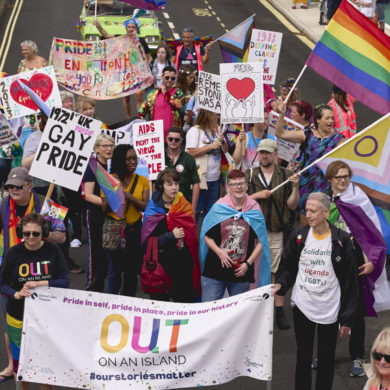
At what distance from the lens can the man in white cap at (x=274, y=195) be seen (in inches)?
340

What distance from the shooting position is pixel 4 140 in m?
9.85

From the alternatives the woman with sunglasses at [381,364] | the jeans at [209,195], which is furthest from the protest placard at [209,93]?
the woman with sunglasses at [381,364]

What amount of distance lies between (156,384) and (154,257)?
170 centimetres

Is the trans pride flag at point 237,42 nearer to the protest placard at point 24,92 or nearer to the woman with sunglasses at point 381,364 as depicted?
the protest placard at point 24,92

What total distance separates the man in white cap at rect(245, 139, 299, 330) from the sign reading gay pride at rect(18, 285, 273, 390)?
2.17 meters

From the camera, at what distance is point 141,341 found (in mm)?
6578

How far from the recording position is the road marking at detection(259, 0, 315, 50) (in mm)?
24688

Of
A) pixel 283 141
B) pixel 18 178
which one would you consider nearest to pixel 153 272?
pixel 18 178

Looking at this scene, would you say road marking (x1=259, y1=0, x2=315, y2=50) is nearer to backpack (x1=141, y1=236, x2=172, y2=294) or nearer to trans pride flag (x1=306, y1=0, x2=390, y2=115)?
trans pride flag (x1=306, y1=0, x2=390, y2=115)

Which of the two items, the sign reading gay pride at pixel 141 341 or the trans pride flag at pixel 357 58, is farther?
the trans pride flag at pixel 357 58

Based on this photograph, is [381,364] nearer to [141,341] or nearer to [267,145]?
[141,341]

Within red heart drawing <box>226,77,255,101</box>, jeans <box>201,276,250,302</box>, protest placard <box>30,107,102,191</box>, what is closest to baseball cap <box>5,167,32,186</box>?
protest placard <box>30,107,102,191</box>

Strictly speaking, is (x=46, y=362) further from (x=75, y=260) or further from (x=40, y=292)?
(x=75, y=260)

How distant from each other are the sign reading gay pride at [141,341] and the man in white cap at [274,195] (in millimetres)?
2169
